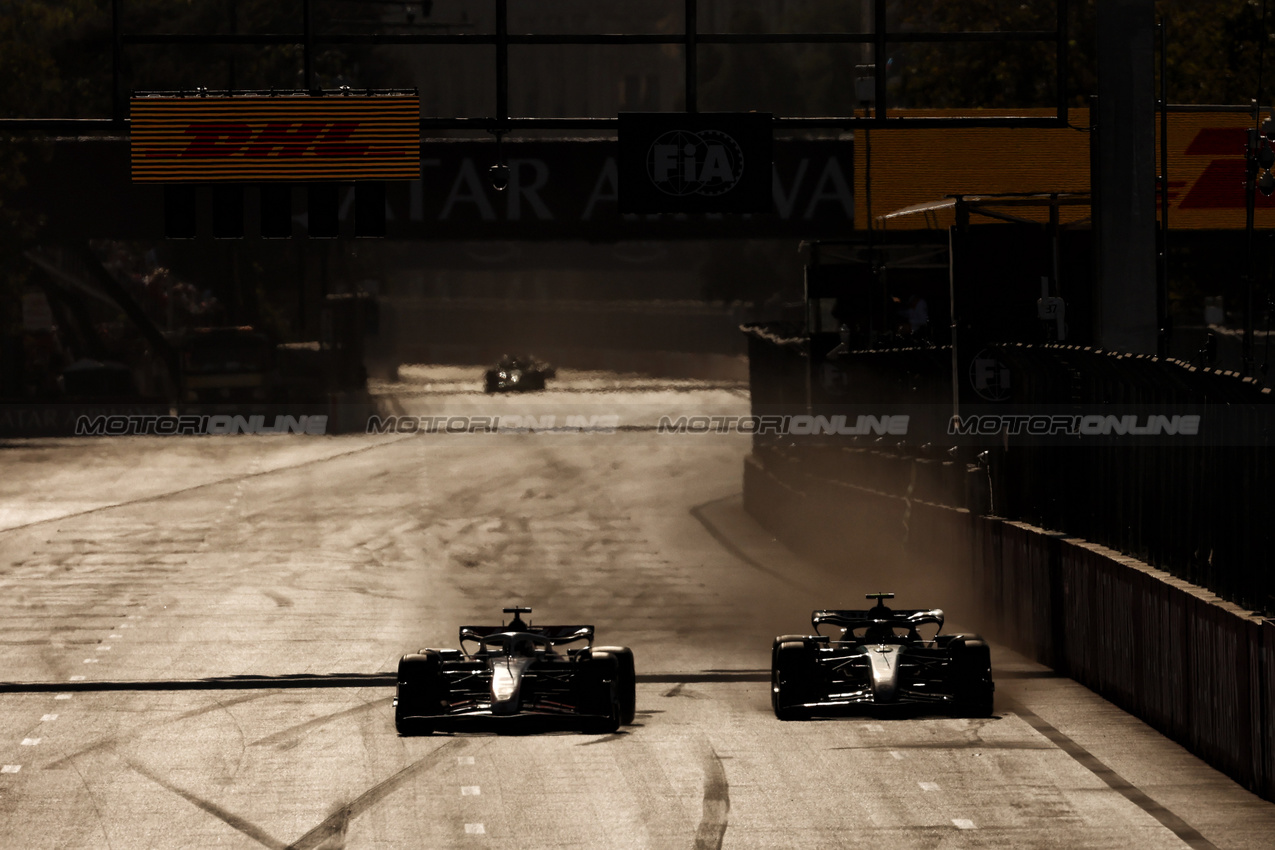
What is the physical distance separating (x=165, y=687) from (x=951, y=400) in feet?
32.3

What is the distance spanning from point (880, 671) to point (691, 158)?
809 cm

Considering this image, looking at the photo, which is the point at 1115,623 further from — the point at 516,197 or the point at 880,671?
the point at 516,197

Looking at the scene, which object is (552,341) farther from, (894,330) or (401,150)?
(401,150)

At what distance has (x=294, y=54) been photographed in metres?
75.8

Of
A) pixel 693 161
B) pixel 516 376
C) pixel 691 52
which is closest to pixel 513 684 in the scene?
pixel 693 161

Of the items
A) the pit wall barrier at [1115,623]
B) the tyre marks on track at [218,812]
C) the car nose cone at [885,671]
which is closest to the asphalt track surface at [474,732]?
the tyre marks on track at [218,812]

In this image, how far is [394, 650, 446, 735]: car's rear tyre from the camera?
1460cm

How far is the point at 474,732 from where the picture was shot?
551 inches

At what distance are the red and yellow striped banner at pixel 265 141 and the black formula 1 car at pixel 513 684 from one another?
726cm

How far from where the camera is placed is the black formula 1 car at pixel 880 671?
14602 millimetres

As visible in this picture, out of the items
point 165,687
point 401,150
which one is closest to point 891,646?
point 165,687

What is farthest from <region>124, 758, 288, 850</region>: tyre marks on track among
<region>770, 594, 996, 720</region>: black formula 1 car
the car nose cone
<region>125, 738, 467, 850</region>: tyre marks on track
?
the car nose cone
